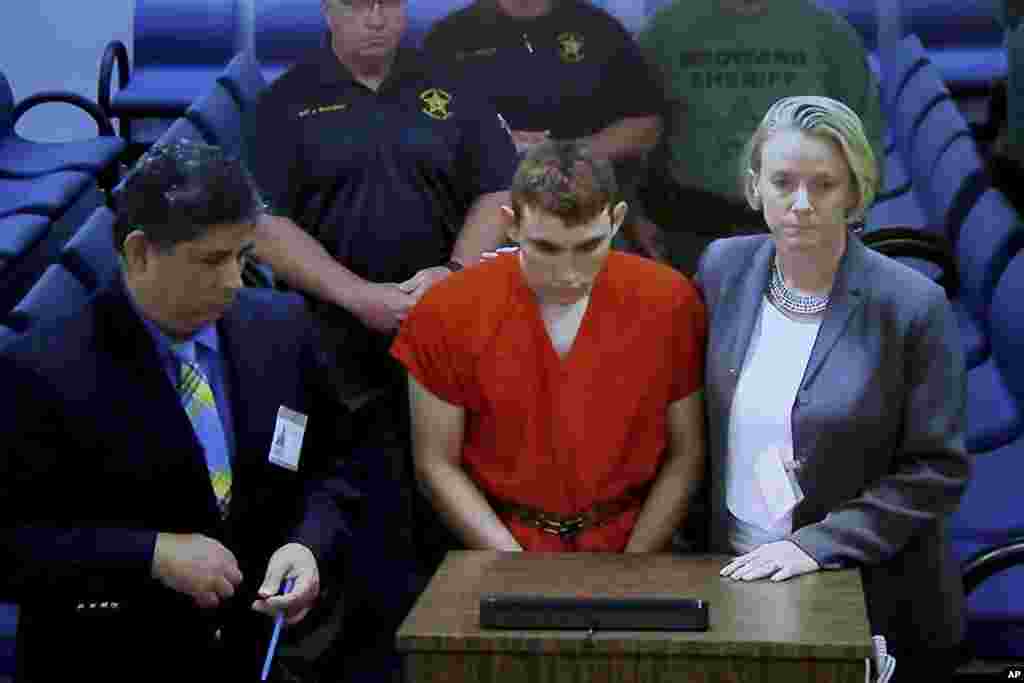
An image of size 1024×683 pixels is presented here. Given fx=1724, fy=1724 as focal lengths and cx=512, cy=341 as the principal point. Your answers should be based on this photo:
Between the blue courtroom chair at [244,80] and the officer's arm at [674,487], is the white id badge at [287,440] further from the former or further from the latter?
the blue courtroom chair at [244,80]

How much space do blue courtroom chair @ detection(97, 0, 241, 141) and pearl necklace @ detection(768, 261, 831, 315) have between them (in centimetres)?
302

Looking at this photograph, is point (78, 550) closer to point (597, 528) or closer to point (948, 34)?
point (597, 528)

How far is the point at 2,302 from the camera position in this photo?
430 cm

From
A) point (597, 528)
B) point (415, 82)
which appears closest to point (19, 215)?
point (415, 82)

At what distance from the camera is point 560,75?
434 cm

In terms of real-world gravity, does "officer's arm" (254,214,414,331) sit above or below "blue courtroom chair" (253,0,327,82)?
below

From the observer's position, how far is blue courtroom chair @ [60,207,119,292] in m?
3.47

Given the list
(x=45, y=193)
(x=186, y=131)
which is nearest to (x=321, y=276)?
(x=186, y=131)

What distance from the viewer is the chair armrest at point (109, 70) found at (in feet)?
16.9

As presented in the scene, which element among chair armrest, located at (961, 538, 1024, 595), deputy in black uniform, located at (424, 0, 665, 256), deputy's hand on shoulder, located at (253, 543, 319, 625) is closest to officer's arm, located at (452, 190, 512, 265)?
deputy in black uniform, located at (424, 0, 665, 256)

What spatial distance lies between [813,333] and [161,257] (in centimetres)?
98

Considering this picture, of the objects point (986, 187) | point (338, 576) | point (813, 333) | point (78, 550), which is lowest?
point (338, 576)

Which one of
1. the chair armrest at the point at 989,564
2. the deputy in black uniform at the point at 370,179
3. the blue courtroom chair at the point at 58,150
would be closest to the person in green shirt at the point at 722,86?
the deputy in black uniform at the point at 370,179

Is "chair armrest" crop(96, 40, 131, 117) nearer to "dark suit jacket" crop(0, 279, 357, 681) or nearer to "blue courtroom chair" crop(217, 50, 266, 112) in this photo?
"blue courtroom chair" crop(217, 50, 266, 112)
